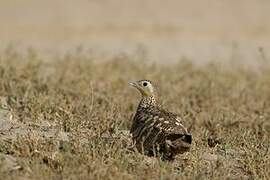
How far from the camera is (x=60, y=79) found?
10133 mm

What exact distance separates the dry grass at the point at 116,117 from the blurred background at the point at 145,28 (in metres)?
2.40

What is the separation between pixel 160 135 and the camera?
21.1 feet

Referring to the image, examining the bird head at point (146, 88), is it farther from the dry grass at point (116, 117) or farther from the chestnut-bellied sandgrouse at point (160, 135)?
the dry grass at point (116, 117)

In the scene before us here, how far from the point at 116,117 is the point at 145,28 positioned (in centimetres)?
1223

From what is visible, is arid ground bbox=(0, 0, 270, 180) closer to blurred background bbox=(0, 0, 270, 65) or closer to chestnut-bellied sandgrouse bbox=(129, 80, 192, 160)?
blurred background bbox=(0, 0, 270, 65)

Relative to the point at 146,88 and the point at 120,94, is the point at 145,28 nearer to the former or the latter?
the point at 120,94

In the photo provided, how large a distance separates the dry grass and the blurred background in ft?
7.88

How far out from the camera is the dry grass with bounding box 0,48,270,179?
19.2 ft

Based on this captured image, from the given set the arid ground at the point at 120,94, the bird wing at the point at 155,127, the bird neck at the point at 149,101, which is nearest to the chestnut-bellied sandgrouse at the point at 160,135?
the bird wing at the point at 155,127

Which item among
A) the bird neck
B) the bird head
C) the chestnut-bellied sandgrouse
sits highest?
the bird head

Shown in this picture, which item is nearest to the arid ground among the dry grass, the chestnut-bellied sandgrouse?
the dry grass

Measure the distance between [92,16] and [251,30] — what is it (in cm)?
490

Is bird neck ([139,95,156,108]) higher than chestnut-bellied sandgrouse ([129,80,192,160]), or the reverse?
bird neck ([139,95,156,108])

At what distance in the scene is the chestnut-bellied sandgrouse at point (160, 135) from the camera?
6.28 meters
